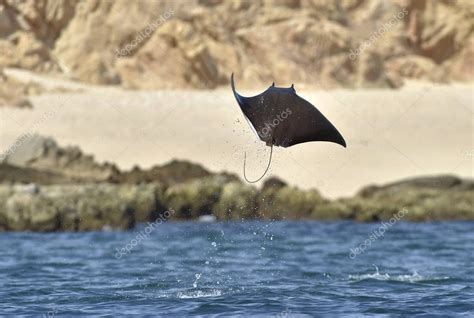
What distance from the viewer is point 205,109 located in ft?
171

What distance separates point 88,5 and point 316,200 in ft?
90.1

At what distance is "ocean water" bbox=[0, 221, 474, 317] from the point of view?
1636 centimetres

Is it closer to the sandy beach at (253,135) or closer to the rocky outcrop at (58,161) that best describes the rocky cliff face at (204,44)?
the sandy beach at (253,135)

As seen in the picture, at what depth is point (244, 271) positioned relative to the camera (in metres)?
21.0

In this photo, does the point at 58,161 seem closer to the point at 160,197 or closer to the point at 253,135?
the point at 160,197

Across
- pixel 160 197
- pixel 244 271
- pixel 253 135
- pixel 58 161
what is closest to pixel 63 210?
pixel 160 197

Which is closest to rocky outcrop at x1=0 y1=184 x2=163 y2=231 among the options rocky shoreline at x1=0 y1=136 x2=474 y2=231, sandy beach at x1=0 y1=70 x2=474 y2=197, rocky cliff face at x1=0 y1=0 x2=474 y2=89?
rocky shoreline at x1=0 y1=136 x2=474 y2=231

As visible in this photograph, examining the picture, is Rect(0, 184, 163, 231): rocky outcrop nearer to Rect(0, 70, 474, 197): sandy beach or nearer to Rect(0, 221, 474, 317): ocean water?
Rect(0, 221, 474, 317): ocean water

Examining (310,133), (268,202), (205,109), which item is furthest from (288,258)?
(205,109)

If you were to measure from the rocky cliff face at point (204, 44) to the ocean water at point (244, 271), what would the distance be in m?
26.0

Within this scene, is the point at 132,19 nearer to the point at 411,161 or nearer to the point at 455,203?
the point at 411,161

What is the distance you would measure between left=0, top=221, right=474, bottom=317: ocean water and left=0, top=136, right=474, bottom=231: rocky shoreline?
0.92m

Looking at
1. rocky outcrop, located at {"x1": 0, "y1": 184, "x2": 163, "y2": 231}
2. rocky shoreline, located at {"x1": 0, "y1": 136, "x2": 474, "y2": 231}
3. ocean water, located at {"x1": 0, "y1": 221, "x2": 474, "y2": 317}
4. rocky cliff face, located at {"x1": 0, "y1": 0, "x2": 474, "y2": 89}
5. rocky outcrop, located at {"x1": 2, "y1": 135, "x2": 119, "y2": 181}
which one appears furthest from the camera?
rocky cliff face, located at {"x1": 0, "y1": 0, "x2": 474, "y2": 89}

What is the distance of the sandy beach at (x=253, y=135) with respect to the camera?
4284 centimetres
